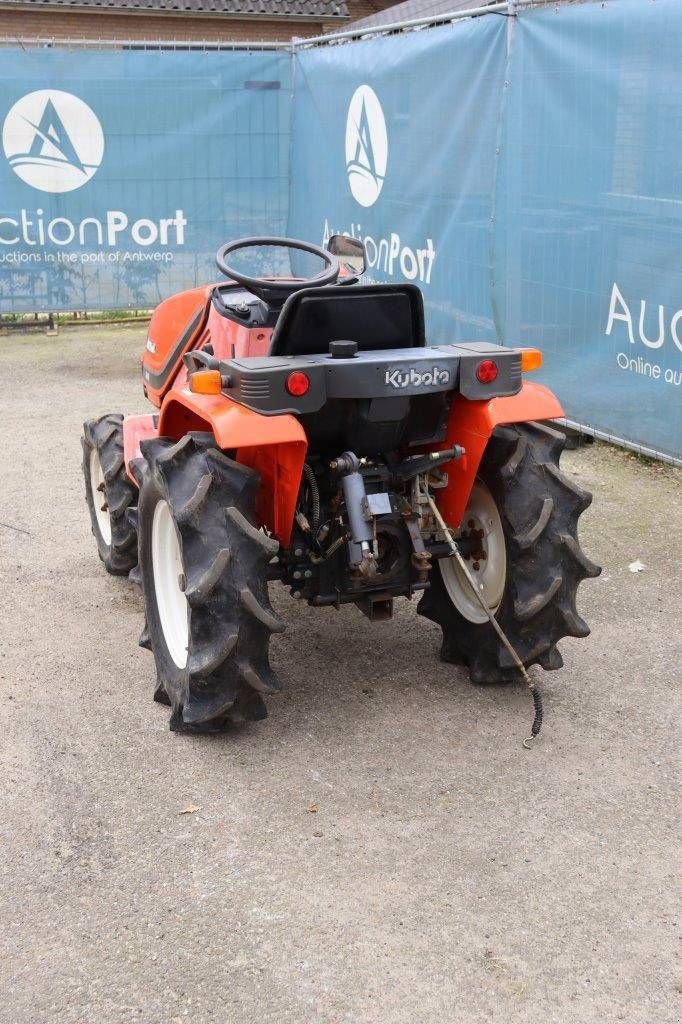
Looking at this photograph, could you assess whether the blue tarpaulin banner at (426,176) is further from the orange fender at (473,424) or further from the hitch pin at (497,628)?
the hitch pin at (497,628)

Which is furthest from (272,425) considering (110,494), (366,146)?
(366,146)

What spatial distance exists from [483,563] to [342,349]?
3.45 feet

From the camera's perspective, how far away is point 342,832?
340 centimetres

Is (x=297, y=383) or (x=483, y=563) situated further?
(x=483, y=563)

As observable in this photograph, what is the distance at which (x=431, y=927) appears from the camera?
2.98 m

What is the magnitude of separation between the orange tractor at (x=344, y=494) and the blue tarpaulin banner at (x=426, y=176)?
2.81m

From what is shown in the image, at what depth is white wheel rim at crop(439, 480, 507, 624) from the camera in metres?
4.14

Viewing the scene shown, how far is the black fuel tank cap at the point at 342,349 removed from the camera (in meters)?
3.68

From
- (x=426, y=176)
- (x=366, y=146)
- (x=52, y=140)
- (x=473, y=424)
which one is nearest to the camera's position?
(x=473, y=424)

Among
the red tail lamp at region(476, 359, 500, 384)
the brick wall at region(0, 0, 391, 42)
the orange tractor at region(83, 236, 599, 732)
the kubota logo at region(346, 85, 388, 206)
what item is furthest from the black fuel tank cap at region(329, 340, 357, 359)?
the brick wall at region(0, 0, 391, 42)

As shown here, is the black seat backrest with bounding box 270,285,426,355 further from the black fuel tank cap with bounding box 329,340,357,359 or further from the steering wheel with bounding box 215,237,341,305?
the steering wheel with bounding box 215,237,341,305

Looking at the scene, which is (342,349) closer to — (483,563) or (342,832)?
(483,563)

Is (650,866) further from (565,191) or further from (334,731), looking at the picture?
(565,191)

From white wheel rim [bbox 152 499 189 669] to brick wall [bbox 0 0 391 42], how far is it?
58.4 feet
